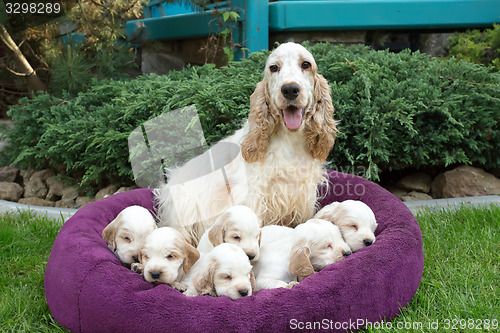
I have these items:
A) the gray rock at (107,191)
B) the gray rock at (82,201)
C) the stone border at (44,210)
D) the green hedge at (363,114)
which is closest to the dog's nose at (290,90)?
the green hedge at (363,114)

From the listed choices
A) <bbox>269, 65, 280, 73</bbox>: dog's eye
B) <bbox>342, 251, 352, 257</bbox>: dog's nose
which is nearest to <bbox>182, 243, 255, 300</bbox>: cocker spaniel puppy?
<bbox>342, 251, 352, 257</bbox>: dog's nose

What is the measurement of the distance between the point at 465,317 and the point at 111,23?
5186mm

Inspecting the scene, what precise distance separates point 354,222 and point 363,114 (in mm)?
1576

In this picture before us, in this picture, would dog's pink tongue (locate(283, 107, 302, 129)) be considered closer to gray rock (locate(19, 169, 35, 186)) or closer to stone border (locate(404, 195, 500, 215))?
stone border (locate(404, 195, 500, 215))

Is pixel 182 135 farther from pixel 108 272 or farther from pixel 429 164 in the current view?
pixel 429 164

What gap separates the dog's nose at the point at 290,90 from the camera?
267 centimetres

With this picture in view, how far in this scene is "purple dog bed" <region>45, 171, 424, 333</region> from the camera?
199 cm

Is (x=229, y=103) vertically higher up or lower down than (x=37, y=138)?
higher up

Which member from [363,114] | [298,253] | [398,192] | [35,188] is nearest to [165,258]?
[298,253]

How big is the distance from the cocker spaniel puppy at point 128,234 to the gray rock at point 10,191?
9.58 feet

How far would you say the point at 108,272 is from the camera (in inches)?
89.5

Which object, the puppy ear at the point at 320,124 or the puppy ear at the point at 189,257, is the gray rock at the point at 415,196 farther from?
the puppy ear at the point at 189,257

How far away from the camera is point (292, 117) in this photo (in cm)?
281

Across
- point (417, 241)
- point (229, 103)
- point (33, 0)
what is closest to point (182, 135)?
point (229, 103)
